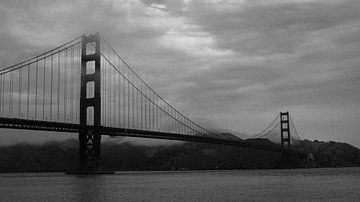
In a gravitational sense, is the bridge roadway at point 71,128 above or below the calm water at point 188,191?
above

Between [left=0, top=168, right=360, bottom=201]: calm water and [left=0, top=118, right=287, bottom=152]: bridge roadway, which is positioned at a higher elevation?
[left=0, top=118, right=287, bottom=152]: bridge roadway

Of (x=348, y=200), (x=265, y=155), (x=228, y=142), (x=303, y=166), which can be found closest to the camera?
(x=348, y=200)

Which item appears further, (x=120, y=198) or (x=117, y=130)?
(x=117, y=130)

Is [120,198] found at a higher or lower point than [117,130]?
lower

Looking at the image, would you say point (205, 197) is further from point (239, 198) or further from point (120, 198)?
point (120, 198)

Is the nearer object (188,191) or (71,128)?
(188,191)

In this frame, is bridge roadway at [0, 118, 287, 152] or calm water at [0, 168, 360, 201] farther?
bridge roadway at [0, 118, 287, 152]

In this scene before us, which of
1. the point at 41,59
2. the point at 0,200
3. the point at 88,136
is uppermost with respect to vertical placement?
the point at 41,59

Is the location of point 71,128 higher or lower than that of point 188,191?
higher

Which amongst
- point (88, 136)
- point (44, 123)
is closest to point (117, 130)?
point (88, 136)

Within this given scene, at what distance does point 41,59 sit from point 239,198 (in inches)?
2265

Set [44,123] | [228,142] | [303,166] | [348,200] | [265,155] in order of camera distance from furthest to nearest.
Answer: [265,155] → [303,166] → [228,142] → [44,123] → [348,200]

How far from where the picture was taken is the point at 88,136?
291 ft

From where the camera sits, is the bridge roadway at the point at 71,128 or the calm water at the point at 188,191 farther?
the bridge roadway at the point at 71,128
